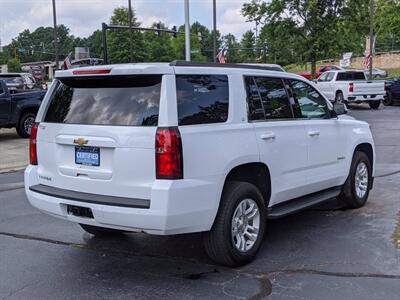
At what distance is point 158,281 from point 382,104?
91.1 ft

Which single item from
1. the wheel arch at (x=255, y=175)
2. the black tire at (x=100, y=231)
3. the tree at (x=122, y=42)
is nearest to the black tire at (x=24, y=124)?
the black tire at (x=100, y=231)

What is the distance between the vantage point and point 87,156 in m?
4.70

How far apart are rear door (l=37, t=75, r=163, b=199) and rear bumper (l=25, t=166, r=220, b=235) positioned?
0.32 ft

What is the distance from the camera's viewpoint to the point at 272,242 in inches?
228

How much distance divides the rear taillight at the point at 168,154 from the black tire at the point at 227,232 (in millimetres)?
659

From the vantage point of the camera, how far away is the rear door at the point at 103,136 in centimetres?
443

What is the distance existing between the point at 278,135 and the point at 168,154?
157cm

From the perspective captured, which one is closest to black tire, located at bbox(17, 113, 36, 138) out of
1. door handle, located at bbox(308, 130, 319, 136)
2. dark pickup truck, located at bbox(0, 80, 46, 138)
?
dark pickup truck, located at bbox(0, 80, 46, 138)

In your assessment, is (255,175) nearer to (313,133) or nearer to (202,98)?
(202,98)

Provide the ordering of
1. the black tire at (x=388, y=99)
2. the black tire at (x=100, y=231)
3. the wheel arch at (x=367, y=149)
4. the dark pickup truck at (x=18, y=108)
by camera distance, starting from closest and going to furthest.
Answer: the black tire at (x=100, y=231) < the wheel arch at (x=367, y=149) < the dark pickup truck at (x=18, y=108) < the black tire at (x=388, y=99)

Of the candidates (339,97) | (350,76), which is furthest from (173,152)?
(350,76)

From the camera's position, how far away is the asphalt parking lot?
4445 millimetres

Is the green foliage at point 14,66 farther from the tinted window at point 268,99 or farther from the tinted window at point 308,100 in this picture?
the tinted window at point 268,99

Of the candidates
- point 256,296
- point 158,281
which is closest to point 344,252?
point 256,296
